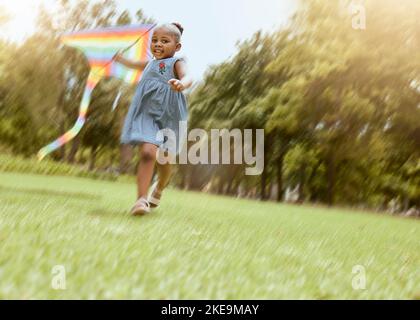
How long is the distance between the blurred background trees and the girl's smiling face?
574 inches

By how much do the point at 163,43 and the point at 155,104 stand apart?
0.55m

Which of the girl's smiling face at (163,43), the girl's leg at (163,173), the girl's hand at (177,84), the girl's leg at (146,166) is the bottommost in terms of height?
the girl's leg at (163,173)

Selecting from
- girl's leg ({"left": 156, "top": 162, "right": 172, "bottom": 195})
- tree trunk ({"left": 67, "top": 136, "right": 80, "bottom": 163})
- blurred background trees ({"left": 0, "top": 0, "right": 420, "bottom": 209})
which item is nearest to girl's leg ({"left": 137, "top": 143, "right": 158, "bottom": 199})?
girl's leg ({"left": 156, "top": 162, "right": 172, "bottom": 195})

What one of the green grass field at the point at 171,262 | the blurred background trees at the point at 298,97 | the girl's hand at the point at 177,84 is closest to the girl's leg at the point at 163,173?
the green grass field at the point at 171,262

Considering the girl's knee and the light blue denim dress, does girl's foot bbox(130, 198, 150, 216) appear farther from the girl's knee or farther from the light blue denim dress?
the light blue denim dress

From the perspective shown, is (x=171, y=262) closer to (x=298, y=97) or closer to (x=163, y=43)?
(x=163, y=43)

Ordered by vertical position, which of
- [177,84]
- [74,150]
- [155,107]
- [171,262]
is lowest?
[74,150]

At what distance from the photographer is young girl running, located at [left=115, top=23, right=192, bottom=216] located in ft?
15.4

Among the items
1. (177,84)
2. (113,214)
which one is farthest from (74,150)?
(177,84)

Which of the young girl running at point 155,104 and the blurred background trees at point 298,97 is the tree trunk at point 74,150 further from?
the young girl running at point 155,104

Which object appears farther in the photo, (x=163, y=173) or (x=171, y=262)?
(x=163, y=173)

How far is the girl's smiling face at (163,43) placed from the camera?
4.86m

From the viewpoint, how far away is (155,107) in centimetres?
486

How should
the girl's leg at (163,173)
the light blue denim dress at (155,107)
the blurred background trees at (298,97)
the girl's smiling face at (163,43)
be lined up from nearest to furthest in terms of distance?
1. the light blue denim dress at (155,107)
2. the girl's smiling face at (163,43)
3. the girl's leg at (163,173)
4. the blurred background trees at (298,97)
